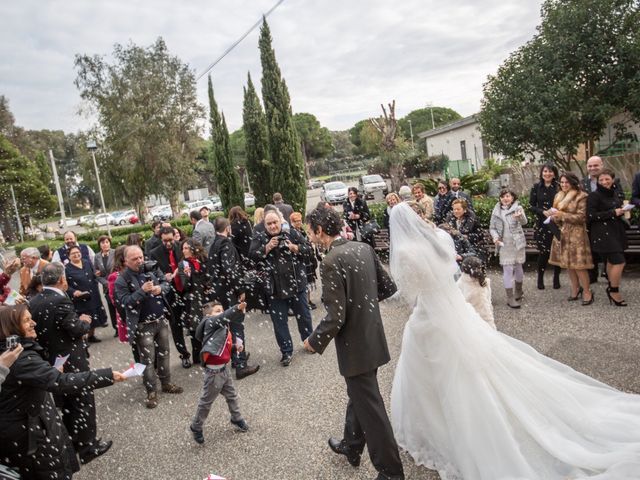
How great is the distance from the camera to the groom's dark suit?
3.14 m

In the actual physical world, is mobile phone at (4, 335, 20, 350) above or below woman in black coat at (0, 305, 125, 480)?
above

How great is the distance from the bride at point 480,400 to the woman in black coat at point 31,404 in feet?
7.38

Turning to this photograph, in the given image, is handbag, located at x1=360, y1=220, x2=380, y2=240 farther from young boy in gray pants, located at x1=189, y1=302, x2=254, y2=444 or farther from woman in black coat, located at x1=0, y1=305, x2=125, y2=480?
woman in black coat, located at x1=0, y1=305, x2=125, y2=480

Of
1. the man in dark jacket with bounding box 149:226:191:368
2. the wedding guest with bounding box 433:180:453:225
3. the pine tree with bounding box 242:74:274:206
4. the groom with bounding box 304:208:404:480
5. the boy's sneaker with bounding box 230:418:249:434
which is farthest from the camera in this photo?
the pine tree with bounding box 242:74:274:206

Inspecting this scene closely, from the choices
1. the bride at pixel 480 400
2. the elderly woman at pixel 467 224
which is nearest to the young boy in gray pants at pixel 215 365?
the bride at pixel 480 400

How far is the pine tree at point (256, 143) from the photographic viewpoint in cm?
2441

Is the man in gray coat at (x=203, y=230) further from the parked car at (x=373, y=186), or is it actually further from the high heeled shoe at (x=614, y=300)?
the parked car at (x=373, y=186)

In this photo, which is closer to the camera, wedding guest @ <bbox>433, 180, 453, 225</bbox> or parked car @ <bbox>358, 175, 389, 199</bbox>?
wedding guest @ <bbox>433, 180, 453, 225</bbox>

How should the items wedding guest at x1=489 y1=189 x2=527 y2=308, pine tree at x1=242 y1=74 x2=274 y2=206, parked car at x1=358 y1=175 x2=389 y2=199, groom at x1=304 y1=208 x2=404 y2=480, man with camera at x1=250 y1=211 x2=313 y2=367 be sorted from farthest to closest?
1. parked car at x1=358 y1=175 x2=389 y2=199
2. pine tree at x1=242 y1=74 x2=274 y2=206
3. wedding guest at x1=489 y1=189 x2=527 y2=308
4. man with camera at x1=250 y1=211 x2=313 y2=367
5. groom at x1=304 y1=208 x2=404 y2=480

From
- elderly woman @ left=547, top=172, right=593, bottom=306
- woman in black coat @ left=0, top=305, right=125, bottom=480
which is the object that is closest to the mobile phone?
woman in black coat @ left=0, top=305, right=125, bottom=480

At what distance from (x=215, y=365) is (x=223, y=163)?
839 inches

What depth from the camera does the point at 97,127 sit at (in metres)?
25.2

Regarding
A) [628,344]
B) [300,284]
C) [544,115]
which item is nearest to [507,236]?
[628,344]

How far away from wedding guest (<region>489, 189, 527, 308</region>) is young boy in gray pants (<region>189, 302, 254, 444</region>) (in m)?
4.41
